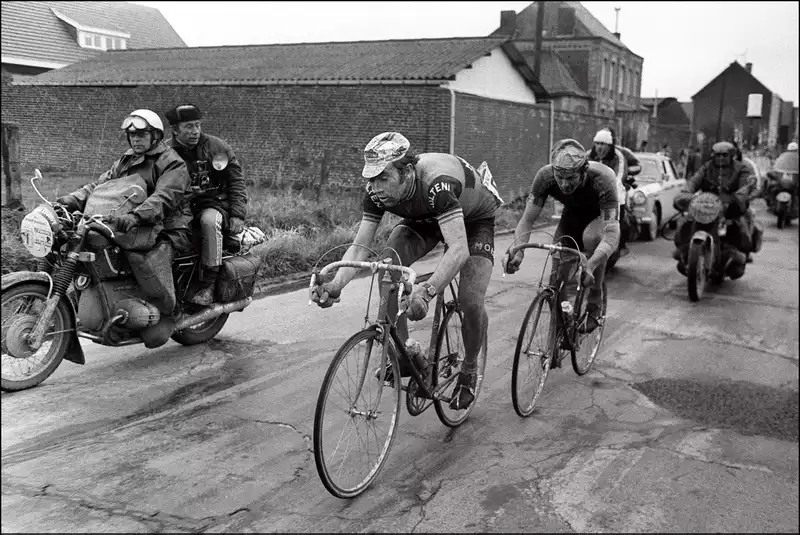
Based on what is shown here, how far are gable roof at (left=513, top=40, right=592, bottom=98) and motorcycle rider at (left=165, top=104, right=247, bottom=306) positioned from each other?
4985cm

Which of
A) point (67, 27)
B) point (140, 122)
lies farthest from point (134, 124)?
point (67, 27)

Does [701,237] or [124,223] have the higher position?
[124,223]

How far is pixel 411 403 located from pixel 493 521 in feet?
3.31

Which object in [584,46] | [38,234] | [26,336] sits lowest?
[26,336]

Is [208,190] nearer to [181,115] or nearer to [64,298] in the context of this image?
[181,115]

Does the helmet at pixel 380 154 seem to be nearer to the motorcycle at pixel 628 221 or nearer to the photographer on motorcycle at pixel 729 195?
the photographer on motorcycle at pixel 729 195

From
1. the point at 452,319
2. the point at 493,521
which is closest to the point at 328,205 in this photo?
the point at 452,319

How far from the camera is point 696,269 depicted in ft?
32.9

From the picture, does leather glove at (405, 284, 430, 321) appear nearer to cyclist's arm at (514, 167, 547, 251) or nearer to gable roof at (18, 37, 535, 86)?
cyclist's arm at (514, 167, 547, 251)

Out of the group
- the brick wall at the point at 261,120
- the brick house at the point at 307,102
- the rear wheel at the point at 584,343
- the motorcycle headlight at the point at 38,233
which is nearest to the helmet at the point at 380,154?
the motorcycle headlight at the point at 38,233

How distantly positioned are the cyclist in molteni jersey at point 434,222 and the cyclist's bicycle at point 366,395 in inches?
7.6

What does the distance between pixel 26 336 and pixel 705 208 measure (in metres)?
8.42

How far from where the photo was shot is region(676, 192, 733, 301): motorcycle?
1005cm

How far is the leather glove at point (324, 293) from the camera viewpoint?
4145mm
